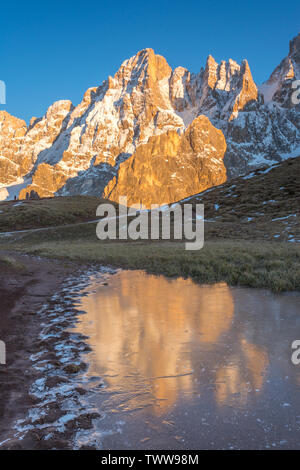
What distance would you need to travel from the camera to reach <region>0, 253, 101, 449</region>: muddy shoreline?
3.95 m

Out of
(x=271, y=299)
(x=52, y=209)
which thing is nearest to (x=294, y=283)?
(x=271, y=299)

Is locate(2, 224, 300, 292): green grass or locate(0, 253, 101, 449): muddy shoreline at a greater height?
locate(2, 224, 300, 292): green grass

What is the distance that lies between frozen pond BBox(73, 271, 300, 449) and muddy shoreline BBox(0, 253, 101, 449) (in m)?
0.51

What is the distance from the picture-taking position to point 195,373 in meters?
5.66

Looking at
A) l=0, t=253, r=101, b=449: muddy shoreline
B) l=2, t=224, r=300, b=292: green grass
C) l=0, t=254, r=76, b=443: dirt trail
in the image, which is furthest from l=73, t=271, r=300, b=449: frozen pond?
l=2, t=224, r=300, b=292: green grass

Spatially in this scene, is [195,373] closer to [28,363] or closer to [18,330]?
[28,363]

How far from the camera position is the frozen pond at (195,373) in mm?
4039

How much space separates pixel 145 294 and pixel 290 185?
51820 millimetres

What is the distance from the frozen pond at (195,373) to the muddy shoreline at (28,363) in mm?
511

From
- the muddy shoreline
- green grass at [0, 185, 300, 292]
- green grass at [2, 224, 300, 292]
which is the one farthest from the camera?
green grass at [0, 185, 300, 292]

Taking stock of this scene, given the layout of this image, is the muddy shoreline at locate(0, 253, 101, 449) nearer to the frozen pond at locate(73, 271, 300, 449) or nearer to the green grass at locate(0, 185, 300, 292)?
the frozen pond at locate(73, 271, 300, 449)

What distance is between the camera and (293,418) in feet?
14.2

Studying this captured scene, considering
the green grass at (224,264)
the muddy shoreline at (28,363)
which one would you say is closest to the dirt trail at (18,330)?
the muddy shoreline at (28,363)

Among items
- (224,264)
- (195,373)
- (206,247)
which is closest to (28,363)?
(195,373)
